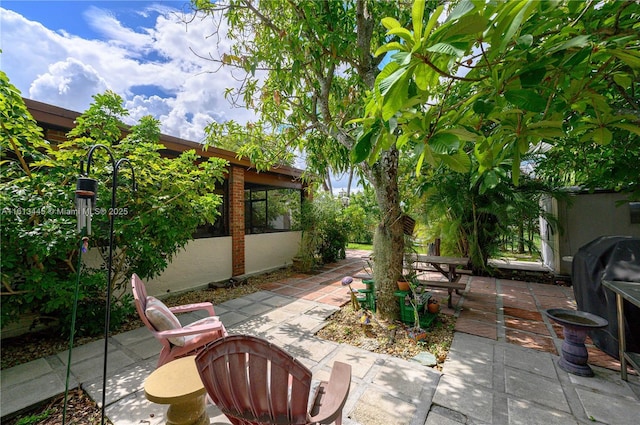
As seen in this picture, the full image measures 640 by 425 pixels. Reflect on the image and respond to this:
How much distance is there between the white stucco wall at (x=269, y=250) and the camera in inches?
266

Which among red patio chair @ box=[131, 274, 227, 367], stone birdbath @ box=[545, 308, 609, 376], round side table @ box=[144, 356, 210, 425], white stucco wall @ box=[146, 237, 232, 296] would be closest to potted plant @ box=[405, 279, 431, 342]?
stone birdbath @ box=[545, 308, 609, 376]

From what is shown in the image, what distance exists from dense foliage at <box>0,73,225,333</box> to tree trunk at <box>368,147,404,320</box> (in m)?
2.61

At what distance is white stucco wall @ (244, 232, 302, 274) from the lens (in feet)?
22.1

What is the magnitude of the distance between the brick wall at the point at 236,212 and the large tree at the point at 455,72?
276cm

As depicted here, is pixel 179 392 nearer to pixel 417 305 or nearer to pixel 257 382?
pixel 257 382

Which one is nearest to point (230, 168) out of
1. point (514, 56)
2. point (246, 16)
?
point (246, 16)

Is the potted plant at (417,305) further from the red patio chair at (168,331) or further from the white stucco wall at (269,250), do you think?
the white stucco wall at (269,250)

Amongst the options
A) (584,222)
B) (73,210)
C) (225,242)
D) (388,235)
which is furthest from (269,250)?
(584,222)

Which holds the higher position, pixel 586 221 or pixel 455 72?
pixel 455 72

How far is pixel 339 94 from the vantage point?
3.87 m

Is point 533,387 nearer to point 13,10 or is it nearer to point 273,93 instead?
point 273,93

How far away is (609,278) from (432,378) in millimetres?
2212

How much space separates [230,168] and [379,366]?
5198 mm

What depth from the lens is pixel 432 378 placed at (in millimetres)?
2369
